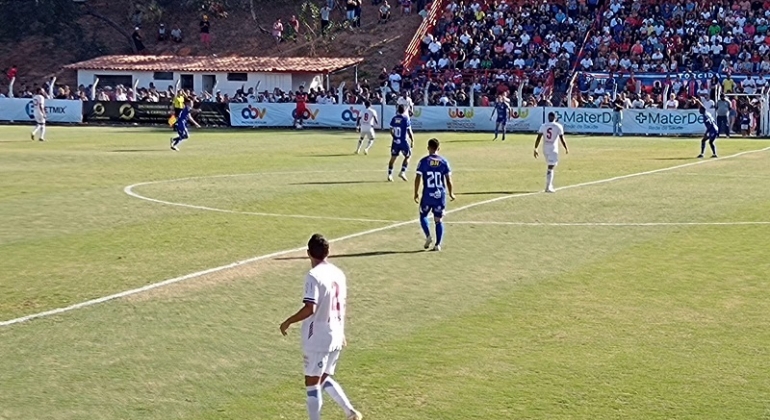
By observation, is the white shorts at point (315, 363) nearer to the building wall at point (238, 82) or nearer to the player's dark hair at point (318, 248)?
the player's dark hair at point (318, 248)

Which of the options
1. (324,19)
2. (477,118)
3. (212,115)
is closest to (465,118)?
(477,118)

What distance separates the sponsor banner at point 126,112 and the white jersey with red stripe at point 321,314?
52395 millimetres

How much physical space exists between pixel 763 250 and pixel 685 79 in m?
39.4

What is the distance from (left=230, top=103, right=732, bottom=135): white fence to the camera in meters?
56.1

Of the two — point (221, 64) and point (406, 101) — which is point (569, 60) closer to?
point (406, 101)

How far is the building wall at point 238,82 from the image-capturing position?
220 ft

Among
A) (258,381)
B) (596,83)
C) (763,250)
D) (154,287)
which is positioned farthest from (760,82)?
(258,381)

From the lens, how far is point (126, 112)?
205 feet

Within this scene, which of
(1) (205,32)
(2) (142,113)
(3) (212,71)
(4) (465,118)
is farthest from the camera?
(1) (205,32)

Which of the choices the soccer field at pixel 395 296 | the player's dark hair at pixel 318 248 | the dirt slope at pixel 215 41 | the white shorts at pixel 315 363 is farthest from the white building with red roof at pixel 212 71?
the white shorts at pixel 315 363

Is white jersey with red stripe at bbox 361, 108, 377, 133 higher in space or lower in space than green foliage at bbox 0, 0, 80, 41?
lower

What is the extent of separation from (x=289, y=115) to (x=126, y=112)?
8.53 m

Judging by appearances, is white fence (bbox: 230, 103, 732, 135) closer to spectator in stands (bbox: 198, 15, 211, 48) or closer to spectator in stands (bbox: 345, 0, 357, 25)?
spectator in stands (bbox: 345, 0, 357, 25)

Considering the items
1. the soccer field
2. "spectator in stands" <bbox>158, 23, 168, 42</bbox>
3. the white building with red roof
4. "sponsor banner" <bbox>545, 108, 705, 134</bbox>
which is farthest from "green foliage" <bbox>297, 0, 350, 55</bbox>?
the soccer field
